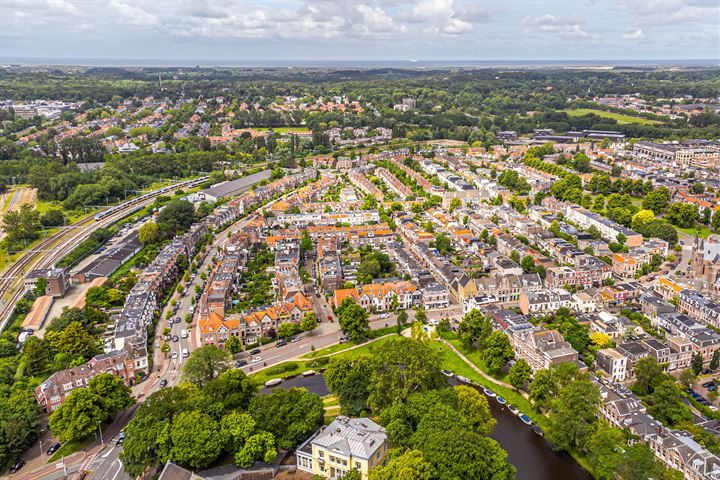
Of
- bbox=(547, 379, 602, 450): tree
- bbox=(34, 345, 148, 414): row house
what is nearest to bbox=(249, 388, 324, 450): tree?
bbox=(34, 345, 148, 414): row house

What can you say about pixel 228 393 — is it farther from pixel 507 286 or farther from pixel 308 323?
pixel 507 286

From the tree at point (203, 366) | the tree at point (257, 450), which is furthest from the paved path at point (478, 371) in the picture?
the tree at point (203, 366)

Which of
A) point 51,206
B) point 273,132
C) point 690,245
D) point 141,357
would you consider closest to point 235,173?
point 51,206

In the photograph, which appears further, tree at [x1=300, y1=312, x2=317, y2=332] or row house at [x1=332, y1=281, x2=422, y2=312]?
row house at [x1=332, y1=281, x2=422, y2=312]

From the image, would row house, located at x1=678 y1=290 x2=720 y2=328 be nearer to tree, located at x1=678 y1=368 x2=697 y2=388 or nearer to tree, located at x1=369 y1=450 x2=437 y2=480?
tree, located at x1=678 y1=368 x2=697 y2=388

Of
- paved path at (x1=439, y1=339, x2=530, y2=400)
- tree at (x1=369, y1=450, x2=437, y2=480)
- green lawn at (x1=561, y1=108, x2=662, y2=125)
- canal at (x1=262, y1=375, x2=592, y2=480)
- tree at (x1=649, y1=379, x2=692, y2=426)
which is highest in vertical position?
green lawn at (x1=561, y1=108, x2=662, y2=125)

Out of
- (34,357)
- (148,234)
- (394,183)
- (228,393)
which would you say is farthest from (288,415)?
(394,183)
